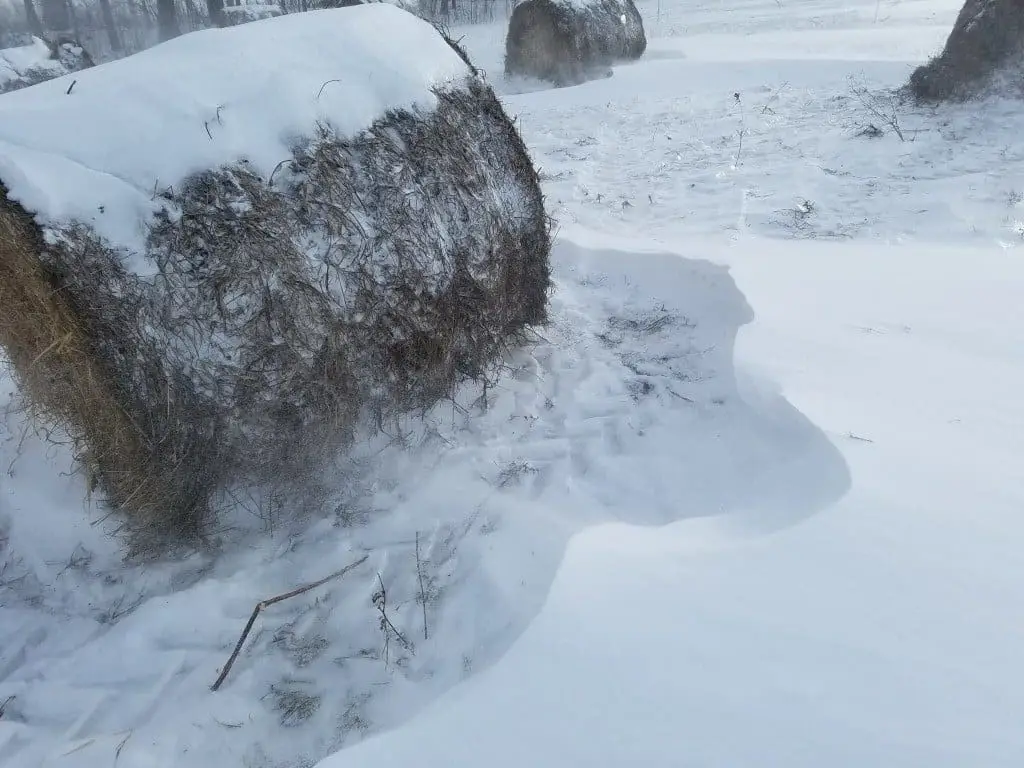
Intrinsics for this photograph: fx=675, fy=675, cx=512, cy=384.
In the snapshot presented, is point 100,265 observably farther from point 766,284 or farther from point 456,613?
point 766,284

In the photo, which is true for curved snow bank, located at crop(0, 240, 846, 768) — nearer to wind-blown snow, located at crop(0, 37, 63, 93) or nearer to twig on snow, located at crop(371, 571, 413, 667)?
twig on snow, located at crop(371, 571, 413, 667)

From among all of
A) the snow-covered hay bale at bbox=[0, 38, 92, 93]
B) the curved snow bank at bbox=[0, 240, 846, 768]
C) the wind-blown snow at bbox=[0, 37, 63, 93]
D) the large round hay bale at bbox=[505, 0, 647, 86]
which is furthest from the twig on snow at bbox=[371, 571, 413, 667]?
the wind-blown snow at bbox=[0, 37, 63, 93]

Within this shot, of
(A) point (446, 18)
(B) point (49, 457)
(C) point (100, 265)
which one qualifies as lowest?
(B) point (49, 457)

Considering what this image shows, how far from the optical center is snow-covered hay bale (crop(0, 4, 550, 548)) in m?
2.54

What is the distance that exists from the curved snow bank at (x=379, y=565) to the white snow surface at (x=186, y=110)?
4.55 feet

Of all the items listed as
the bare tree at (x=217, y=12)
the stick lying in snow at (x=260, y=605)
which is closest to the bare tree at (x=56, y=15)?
the bare tree at (x=217, y=12)

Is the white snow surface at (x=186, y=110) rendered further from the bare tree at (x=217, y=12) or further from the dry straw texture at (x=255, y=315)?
the bare tree at (x=217, y=12)

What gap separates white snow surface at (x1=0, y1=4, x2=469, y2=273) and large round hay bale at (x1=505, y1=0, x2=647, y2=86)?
9433 millimetres

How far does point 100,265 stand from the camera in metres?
2.53

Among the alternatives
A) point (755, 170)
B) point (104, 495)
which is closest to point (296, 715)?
point (104, 495)

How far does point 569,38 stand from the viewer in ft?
39.0

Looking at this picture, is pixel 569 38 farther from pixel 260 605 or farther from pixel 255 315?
pixel 260 605

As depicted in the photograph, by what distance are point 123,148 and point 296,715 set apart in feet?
7.25

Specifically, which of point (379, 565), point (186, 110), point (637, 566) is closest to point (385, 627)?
point (379, 565)
